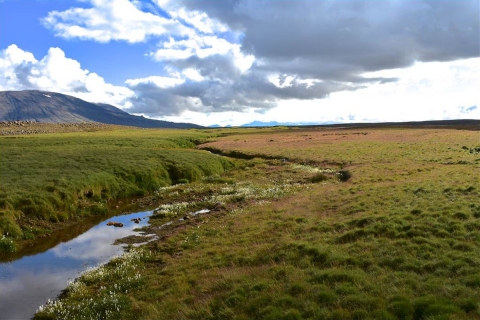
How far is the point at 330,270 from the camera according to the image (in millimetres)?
13758

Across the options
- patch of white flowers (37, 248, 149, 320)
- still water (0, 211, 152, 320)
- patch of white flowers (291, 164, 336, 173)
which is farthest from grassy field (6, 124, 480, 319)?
patch of white flowers (291, 164, 336, 173)

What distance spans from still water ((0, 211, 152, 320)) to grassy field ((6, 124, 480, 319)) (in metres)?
1.11

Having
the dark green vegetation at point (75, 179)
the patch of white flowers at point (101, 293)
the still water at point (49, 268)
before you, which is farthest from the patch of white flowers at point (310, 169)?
the patch of white flowers at point (101, 293)

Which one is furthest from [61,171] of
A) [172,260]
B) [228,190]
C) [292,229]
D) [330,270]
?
[330,270]

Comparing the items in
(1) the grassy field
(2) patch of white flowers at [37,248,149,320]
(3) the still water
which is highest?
(1) the grassy field

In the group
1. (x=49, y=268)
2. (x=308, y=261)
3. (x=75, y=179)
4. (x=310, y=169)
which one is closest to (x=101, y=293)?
(x=49, y=268)

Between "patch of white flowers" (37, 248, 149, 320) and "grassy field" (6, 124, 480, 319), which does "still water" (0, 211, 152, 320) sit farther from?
"grassy field" (6, 124, 480, 319)

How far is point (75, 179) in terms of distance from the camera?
112ft

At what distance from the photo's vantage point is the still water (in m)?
15.2

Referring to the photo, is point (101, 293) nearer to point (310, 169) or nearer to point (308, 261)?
point (308, 261)

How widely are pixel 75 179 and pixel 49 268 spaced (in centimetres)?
1671

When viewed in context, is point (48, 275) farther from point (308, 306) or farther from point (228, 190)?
point (228, 190)

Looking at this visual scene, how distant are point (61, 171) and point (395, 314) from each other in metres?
35.1

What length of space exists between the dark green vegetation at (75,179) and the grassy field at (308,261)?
7365 millimetres
